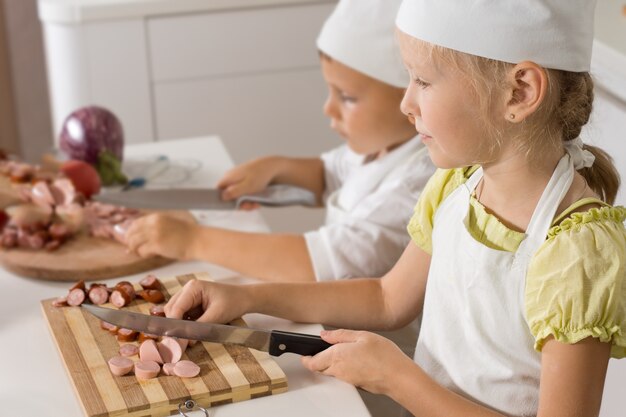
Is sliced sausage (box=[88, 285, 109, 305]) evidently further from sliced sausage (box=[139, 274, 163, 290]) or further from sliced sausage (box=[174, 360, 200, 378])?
sliced sausage (box=[174, 360, 200, 378])

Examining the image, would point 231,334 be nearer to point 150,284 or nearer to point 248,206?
point 150,284

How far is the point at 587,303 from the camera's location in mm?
934

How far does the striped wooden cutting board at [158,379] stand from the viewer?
1.00 m

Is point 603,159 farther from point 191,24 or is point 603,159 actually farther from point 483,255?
point 191,24

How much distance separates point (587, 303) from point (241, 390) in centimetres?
36

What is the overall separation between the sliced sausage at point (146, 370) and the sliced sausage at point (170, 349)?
23 millimetres

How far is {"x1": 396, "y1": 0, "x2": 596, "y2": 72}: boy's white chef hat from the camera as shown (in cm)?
95

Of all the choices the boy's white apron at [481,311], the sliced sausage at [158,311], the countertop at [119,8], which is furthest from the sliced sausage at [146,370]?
the countertop at [119,8]

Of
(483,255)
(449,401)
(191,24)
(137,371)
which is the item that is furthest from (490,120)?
(191,24)

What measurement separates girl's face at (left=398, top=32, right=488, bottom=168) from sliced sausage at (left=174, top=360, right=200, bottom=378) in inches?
13.5

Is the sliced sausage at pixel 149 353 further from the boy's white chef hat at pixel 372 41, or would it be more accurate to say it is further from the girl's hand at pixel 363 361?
the boy's white chef hat at pixel 372 41

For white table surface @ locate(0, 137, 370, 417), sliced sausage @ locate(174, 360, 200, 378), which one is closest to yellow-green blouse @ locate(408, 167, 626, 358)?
white table surface @ locate(0, 137, 370, 417)

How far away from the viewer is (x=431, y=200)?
3.90ft

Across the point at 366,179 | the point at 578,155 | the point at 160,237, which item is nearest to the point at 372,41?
the point at 366,179
